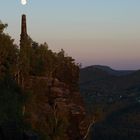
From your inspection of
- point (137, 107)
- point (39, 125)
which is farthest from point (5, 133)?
point (137, 107)

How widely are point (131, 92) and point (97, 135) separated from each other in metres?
78.0

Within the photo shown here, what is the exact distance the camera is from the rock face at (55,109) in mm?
38156

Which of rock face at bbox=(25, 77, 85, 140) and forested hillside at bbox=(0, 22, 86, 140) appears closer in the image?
forested hillside at bbox=(0, 22, 86, 140)

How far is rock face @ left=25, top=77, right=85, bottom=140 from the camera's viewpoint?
38.2 m

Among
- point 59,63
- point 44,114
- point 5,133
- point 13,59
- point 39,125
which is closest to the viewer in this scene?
point 5,133

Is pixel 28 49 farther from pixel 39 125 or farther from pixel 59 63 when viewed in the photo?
pixel 39 125

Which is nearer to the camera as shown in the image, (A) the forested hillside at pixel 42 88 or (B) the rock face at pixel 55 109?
(A) the forested hillside at pixel 42 88

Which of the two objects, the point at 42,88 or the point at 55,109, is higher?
the point at 42,88

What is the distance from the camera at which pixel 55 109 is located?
41500 mm

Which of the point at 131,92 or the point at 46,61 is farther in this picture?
the point at 131,92

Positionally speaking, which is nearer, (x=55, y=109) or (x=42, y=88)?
(x=55, y=109)

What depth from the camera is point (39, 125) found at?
37.3m

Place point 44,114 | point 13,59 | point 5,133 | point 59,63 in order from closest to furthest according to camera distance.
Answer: point 5,133
point 44,114
point 13,59
point 59,63

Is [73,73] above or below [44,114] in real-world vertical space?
above
